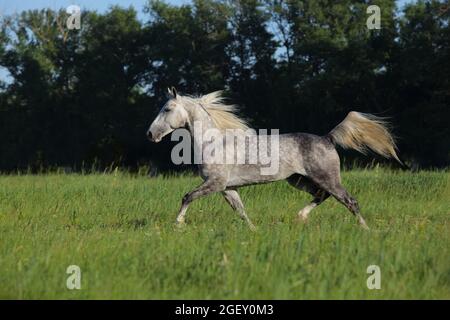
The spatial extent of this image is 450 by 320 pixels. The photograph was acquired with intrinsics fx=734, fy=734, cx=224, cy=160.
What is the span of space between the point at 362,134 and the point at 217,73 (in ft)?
116

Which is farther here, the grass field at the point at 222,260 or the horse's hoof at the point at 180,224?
the horse's hoof at the point at 180,224

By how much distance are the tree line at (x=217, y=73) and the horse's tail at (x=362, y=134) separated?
27620 mm

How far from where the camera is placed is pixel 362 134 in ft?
34.2

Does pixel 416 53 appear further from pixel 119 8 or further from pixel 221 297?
pixel 221 297

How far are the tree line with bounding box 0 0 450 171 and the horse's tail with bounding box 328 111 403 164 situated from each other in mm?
27620

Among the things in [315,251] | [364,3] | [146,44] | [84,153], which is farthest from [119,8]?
[315,251]

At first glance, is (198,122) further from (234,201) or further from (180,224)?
(180,224)

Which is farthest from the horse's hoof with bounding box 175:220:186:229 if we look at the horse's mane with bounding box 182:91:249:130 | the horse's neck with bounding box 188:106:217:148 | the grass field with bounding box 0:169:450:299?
the horse's mane with bounding box 182:91:249:130

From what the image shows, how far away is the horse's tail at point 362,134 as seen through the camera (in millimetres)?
10312

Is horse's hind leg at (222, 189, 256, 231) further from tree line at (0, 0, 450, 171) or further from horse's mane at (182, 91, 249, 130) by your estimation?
tree line at (0, 0, 450, 171)

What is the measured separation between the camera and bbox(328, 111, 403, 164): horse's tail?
33.8 feet

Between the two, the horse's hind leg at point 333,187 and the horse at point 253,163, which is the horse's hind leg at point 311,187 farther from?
the horse's hind leg at point 333,187

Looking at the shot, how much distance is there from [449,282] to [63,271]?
3163mm

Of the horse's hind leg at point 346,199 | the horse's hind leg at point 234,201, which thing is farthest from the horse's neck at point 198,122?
the horse's hind leg at point 346,199
